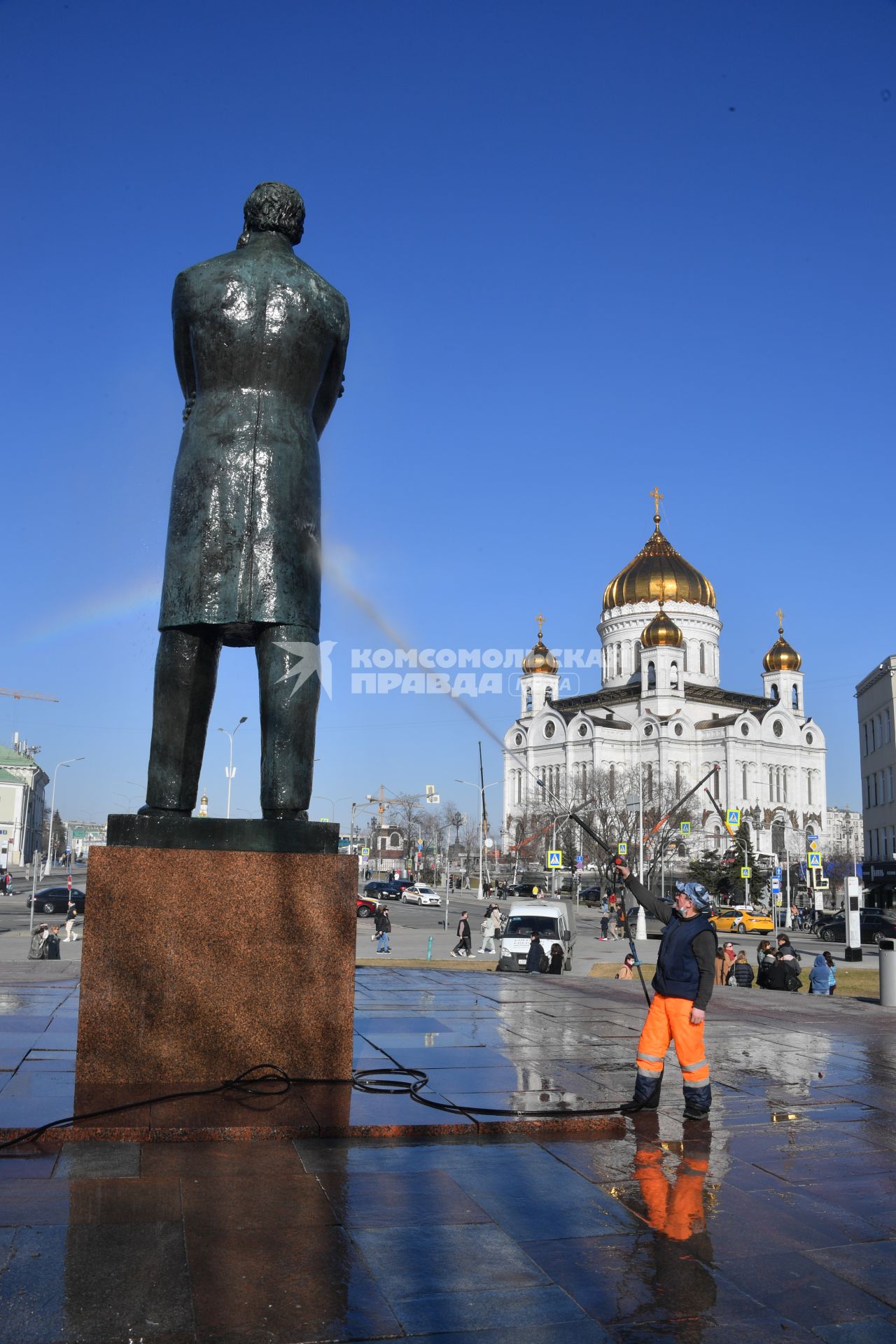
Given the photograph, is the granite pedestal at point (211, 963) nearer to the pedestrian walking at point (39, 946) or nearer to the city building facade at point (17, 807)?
the pedestrian walking at point (39, 946)

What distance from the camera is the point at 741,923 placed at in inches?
1858

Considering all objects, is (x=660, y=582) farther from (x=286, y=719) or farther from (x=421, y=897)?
(x=286, y=719)

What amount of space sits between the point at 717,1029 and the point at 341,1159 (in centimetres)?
572

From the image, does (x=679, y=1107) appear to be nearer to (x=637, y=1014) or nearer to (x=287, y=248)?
(x=637, y=1014)

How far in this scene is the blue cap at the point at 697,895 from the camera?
21.5ft

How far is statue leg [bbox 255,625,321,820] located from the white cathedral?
82.4 m

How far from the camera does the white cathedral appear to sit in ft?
305

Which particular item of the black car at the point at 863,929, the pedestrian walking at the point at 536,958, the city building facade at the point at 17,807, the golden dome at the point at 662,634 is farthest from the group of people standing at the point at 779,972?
the city building facade at the point at 17,807

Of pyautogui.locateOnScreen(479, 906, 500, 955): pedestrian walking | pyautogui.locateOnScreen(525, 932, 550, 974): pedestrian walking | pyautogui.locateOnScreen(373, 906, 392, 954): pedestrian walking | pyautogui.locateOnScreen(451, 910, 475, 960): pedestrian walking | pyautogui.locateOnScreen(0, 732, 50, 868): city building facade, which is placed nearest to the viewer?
pyautogui.locateOnScreen(525, 932, 550, 974): pedestrian walking

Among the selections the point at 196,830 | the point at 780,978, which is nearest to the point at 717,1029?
the point at 196,830

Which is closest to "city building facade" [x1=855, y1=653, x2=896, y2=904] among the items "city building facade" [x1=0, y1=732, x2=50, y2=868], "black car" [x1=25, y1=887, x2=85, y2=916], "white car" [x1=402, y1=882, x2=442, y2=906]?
"white car" [x1=402, y1=882, x2=442, y2=906]

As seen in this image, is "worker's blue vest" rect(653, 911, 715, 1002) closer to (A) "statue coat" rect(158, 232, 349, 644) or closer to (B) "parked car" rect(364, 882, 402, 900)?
(A) "statue coat" rect(158, 232, 349, 644)

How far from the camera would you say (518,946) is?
24.1 meters

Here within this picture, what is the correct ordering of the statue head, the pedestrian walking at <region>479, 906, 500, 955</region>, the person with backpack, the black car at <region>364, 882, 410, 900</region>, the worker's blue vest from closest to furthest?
the worker's blue vest, the statue head, the person with backpack, the pedestrian walking at <region>479, 906, 500, 955</region>, the black car at <region>364, 882, 410, 900</region>
